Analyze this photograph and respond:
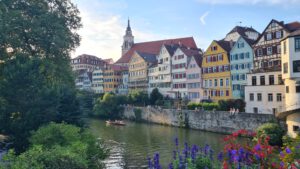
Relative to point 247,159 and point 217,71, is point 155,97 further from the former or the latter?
point 247,159

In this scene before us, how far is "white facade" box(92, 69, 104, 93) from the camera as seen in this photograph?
91.4 m

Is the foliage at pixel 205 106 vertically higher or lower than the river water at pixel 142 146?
higher

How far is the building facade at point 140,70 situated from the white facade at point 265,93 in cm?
3761

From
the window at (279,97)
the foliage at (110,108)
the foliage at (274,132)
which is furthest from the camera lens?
the foliage at (110,108)

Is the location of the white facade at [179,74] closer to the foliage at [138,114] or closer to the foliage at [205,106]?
the foliage at [138,114]

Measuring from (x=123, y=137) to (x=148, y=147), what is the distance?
7.97 meters

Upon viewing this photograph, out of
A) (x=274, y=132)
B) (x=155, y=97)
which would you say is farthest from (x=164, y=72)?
(x=274, y=132)

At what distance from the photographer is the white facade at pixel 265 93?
1425 inches

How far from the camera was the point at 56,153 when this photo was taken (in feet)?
41.1

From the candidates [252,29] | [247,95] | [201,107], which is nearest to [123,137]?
[201,107]

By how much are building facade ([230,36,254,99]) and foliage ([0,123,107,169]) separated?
33.6 m

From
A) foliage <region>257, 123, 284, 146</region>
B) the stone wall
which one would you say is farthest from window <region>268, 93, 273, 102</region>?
foliage <region>257, 123, 284, 146</region>

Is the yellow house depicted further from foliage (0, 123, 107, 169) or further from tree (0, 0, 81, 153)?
foliage (0, 123, 107, 169)

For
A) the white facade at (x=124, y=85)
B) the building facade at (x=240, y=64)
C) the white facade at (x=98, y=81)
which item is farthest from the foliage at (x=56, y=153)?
the white facade at (x=98, y=81)
